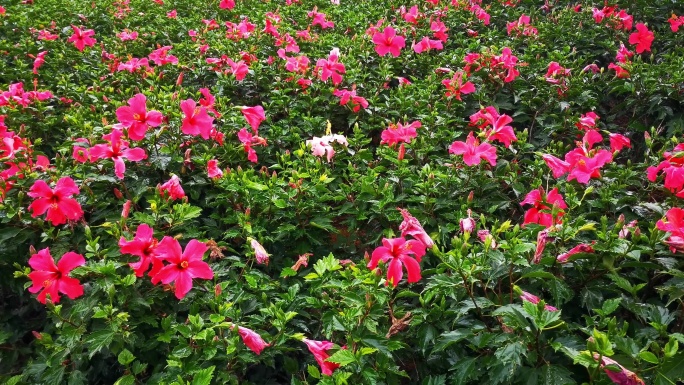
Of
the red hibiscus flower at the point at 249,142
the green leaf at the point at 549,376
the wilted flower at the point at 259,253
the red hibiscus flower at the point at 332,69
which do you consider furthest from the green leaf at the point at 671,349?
the red hibiscus flower at the point at 332,69

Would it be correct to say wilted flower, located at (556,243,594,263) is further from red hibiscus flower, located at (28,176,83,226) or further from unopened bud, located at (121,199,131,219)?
red hibiscus flower, located at (28,176,83,226)

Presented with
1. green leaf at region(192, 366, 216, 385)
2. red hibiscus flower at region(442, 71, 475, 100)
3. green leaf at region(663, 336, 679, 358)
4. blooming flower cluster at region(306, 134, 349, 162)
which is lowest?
green leaf at region(192, 366, 216, 385)

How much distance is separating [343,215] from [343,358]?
1.05 meters

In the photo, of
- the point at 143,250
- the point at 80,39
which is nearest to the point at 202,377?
the point at 143,250

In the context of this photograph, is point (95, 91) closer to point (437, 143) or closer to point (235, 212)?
point (235, 212)

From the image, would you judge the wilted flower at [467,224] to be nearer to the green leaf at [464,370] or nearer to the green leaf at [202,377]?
the green leaf at [464,370]

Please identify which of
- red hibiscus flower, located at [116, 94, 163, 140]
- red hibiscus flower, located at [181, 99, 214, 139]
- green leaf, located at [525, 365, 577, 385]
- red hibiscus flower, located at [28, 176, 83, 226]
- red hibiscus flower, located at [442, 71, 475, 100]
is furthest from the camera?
red hibiscus flower, located at [442, 71, 475, 100]

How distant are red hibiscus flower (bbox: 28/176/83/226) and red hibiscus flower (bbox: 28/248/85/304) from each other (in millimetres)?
237

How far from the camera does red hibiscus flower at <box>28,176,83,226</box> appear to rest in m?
1.87

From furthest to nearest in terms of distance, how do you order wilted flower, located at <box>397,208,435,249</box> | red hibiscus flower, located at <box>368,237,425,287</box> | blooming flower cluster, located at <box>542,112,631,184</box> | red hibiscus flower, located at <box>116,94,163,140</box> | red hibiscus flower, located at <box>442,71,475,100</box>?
red hibiscus flower, located at <box>442,71,475,100</box>, red hibiscus flower, located at <box>116,94,163,140</box>, blooming flower cluster, located at <box>542,112,631,184</box>, wilted flower, located at <box>397,208,435,249</box>, red hibiscus flower, located at <box>368,237,425,287</box>

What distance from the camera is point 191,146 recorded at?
245 cm

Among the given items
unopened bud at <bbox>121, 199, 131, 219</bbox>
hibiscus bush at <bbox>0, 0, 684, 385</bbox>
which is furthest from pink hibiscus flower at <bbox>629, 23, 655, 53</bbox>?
unopened bud at <bbox>121, 199, 131, 219</bbox>

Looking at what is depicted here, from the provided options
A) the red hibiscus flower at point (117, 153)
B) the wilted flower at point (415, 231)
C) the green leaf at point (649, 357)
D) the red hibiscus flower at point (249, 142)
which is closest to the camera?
the green leaf at point (649, 357)

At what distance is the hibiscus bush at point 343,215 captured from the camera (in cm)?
151
